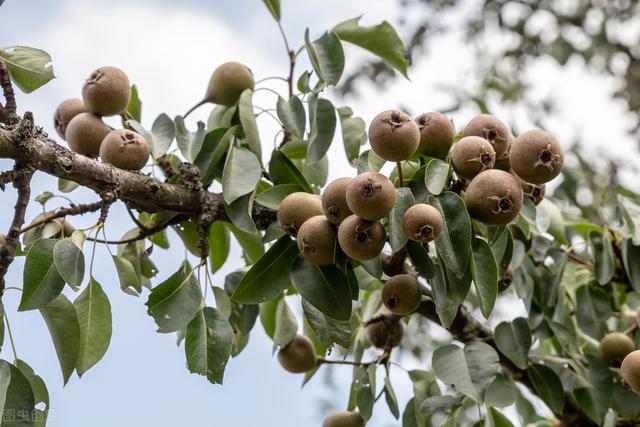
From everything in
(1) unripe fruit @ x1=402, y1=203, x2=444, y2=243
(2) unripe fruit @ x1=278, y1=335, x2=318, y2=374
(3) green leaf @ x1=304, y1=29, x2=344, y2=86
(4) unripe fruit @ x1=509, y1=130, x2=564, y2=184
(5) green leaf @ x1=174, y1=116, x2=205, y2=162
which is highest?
(5) green leaf @ x1=174, y1=116, x2=205, y2=162

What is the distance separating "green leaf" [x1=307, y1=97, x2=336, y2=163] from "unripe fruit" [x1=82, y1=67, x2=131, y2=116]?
0.34 metres

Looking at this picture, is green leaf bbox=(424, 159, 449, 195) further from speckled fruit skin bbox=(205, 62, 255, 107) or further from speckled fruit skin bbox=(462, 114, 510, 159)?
speckled fruit skin bbox=(205, 62, 255, 107)

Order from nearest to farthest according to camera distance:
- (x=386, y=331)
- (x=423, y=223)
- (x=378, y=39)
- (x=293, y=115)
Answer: (x=423, y=223), (x=293, y=115), (x=378, y=39), (x=386, y=331)

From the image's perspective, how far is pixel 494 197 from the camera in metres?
1.11

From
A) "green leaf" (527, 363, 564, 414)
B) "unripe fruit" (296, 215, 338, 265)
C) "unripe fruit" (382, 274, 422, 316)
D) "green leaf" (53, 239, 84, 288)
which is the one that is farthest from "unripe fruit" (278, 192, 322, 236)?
"green leaf" (527, 363, 564, 414)

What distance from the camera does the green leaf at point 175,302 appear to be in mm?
1263

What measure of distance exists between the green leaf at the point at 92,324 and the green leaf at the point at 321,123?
43 cm

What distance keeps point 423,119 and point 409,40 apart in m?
2.79

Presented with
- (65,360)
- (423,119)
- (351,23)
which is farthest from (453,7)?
(65,360)

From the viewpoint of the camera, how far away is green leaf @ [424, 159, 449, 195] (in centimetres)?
114

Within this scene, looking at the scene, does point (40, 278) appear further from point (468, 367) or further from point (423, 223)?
point (468, 367)

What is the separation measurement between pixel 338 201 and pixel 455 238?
0.18 m

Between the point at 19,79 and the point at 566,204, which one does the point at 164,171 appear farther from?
the point at 566,204

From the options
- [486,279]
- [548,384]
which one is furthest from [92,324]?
[548,384]
